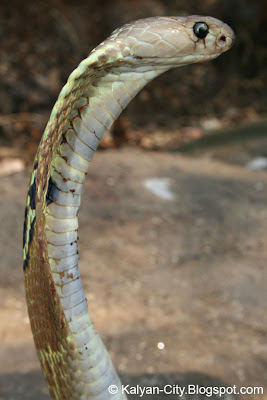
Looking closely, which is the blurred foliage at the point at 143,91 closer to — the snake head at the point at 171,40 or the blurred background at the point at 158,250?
the blurred background at the point at 158,250

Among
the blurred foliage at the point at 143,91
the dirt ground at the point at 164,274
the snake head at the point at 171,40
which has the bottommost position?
the dirt ground at the point at 164,274

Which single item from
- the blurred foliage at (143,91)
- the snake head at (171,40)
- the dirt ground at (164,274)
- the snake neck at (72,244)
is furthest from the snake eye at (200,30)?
the blurred foliage at (143,91)

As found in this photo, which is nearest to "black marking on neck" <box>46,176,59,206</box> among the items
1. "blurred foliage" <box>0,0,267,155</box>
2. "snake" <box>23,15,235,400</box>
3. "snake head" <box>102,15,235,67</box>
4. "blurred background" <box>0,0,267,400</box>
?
"snake" <box>23,15,235,400</box>

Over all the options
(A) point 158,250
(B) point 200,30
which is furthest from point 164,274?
(B) point 200,30

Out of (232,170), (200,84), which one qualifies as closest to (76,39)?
(200,84)

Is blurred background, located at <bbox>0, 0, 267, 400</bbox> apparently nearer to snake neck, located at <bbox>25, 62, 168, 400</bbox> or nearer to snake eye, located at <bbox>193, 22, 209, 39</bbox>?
snake neck, located at <bbox>25, 62, 168, 400</bbox>

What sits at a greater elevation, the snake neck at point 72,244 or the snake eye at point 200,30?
the snake eye at point 200,30

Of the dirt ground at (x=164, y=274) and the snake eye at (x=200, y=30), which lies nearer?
the snake eye at (x=200, y=30)
